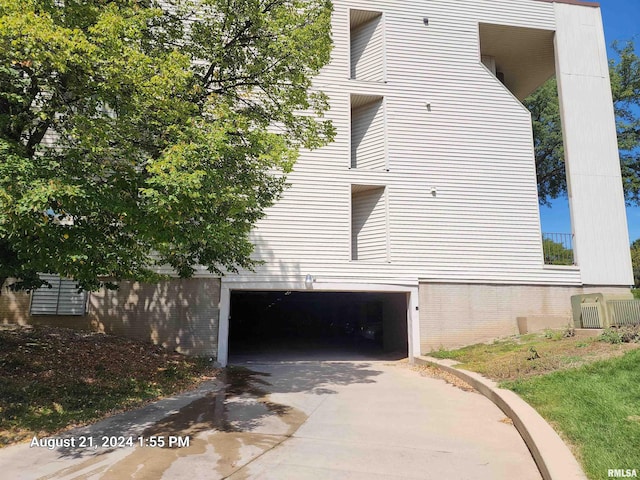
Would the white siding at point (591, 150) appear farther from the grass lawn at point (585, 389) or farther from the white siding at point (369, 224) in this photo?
the white siding at point (369, 224)

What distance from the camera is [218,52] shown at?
8383mm

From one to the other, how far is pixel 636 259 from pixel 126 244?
153 feet

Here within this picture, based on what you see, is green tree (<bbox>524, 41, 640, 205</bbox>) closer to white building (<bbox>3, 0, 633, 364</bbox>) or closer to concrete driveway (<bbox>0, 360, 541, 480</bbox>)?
white building (<bbox>3, 0, 633, 364</bbox>)

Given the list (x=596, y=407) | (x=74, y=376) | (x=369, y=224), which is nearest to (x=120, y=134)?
(x=74, y=376)

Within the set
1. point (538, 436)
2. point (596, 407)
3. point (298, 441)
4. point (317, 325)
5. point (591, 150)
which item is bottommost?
point (317, 325)

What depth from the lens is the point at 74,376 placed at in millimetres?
8586

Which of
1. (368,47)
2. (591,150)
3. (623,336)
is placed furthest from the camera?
(368,47)

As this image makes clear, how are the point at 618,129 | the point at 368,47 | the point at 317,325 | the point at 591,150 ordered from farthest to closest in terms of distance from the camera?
the point at 317,325 → the point at 618,129 → the point at 368,47 → the point at 591,150

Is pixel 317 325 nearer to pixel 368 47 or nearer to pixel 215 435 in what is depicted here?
pixel 368 47

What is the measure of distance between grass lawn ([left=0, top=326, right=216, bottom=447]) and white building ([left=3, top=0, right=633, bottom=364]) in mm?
1697

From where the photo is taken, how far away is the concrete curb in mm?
4184

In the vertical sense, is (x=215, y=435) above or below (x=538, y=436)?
below

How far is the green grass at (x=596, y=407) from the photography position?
427 centimetres

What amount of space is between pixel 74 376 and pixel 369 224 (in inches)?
392
